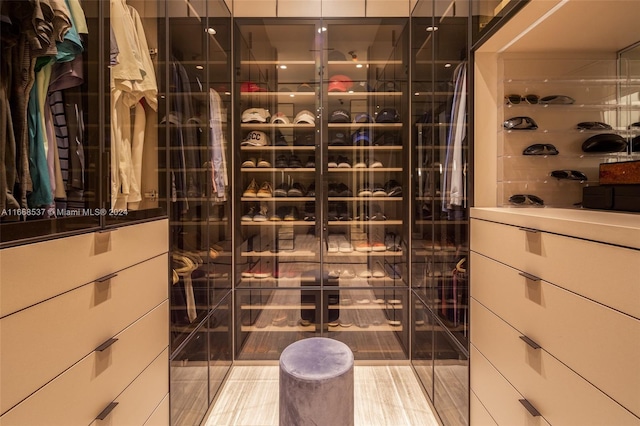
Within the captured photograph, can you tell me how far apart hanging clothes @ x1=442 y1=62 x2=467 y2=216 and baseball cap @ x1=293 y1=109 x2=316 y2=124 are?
3.75 feet

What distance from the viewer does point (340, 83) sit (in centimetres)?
258

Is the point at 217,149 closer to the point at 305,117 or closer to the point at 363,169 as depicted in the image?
the point at 305,117

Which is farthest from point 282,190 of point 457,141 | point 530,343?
point 530,343

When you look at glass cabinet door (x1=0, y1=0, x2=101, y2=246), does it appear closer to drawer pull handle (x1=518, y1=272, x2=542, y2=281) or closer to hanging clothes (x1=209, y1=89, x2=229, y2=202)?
hanging clothes (x1=209, y1=89, x2=229, y2=202)

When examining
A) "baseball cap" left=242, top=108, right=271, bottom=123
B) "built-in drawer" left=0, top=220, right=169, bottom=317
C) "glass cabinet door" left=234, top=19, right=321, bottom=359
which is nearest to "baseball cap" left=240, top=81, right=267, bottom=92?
"glass cabinet door" left=234, top=19, right=321, bottom=359

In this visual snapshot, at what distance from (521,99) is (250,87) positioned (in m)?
1.88

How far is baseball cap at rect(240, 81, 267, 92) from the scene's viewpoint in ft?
8.21

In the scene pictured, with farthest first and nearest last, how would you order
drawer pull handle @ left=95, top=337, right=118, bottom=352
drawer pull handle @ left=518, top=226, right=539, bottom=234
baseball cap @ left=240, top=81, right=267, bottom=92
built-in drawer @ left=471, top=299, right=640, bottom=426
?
baseball cap @ left=240, top=81, right=267, bottom=92
drawer pull handle @ left=518, top=226, right=539, bottom=234
drawer pull handle @ left=95, top=337, right=118, bottom=352
built-in drawer @ left=471, top=299, right=640, bottom=426

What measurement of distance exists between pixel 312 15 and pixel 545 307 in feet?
7.96

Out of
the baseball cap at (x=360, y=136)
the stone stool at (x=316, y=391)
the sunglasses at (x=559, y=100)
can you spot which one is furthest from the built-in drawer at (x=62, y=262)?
the sunglasses at (x=559, y=100)

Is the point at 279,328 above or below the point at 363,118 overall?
below

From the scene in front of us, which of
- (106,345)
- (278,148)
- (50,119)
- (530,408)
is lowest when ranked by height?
(530,408)

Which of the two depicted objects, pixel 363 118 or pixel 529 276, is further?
pixel 363 118

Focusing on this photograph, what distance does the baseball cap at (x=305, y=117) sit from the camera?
8.38 feet
